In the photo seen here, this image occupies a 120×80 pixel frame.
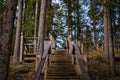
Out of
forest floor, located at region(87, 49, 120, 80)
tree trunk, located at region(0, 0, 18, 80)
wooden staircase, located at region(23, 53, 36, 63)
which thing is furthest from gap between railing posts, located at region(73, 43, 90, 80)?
wooden staircase, located at region(23, 53, 36, 63)

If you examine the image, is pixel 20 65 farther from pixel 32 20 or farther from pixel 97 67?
pixel 32 20

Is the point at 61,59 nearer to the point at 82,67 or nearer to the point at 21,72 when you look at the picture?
the point at 21,72

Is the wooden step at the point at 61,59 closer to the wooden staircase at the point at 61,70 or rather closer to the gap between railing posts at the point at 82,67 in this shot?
the wooden staircase at the point at 61,70

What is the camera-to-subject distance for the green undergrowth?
49.0 ft

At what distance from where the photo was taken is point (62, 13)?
34.3 meters

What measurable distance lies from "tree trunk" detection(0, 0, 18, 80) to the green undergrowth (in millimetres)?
6748

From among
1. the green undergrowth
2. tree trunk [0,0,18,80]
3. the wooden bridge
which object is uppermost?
tree trunk [0,0,18,80]

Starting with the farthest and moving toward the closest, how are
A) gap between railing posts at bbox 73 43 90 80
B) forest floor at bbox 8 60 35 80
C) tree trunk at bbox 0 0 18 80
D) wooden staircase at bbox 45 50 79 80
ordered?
forest floor at bbox 8 60 35 80 → wooden staircase at bbox 45 50 79 80 → gap between railing posts at bbox 73 43 90 80 → tree trunk at bbox 0 0 18 80

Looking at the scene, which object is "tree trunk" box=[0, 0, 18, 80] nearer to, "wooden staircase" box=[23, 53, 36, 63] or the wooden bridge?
the wooden bridge

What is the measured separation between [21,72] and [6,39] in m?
8.08

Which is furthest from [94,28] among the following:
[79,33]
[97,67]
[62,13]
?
[97,67]

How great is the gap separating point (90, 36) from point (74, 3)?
194 inches

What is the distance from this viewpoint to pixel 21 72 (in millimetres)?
15969

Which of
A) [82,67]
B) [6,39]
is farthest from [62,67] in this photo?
[6,39]
